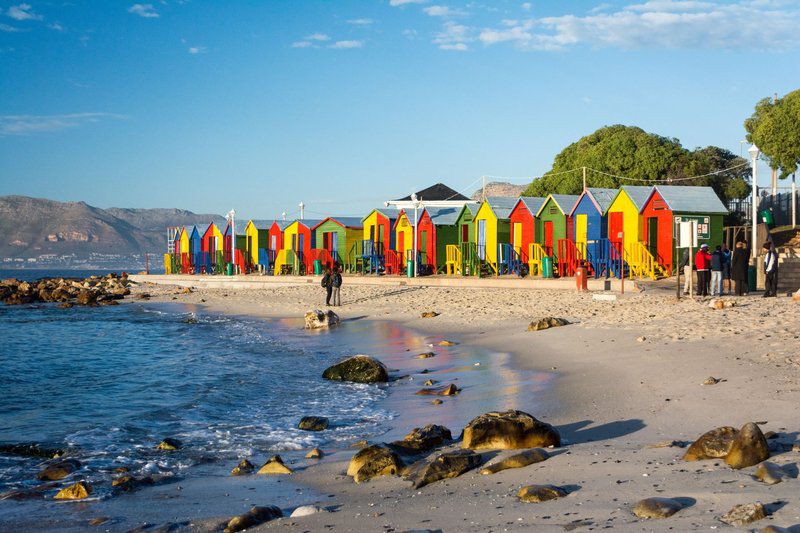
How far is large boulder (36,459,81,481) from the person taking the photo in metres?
7.97

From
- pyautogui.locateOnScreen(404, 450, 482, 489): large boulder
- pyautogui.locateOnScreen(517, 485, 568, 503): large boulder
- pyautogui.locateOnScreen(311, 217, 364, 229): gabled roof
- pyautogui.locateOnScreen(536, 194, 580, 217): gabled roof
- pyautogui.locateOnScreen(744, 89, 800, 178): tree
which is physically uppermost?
pyautogui.locateOnScreen(744, 89, 800, 178): tree

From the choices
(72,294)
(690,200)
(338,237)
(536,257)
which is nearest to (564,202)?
(536,257)

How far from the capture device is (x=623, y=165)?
185 feet

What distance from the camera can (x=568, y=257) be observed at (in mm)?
33875

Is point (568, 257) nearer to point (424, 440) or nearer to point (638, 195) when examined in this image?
point (638, 195)

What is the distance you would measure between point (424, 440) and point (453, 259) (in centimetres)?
3264

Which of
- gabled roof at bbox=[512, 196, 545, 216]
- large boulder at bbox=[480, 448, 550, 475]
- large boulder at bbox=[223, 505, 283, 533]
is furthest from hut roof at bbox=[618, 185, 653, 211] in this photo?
large boulder at bbox=[223, 505, 283, 533]

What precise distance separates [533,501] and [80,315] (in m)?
33.4

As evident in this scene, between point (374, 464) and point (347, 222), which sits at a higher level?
point (347, 222)

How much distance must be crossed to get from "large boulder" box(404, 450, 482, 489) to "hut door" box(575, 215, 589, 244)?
27.7m

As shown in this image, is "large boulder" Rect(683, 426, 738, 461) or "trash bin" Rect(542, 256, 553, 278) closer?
"large boulder" Rect(683, 426, 738, 461)

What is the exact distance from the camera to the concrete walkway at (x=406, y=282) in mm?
27953

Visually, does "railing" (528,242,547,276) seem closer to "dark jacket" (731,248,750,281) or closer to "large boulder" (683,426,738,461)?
"dark jacket" (731,248,750,281)

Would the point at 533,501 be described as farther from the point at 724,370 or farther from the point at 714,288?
the point at 714,288
